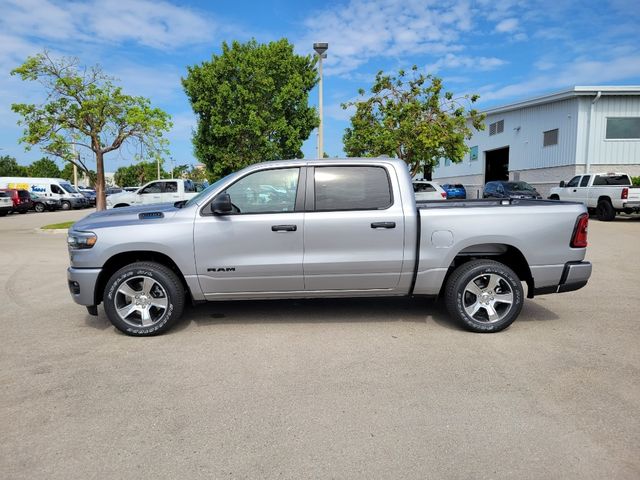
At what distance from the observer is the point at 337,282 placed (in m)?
5.07

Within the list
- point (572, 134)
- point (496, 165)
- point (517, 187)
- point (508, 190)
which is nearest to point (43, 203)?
point (508, 190)

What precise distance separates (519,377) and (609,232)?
13451mm

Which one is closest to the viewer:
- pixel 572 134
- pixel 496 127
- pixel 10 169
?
pixel 572 134

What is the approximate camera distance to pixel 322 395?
3643 mm

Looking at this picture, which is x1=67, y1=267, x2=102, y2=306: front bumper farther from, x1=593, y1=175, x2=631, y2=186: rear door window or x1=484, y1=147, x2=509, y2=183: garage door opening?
x1=484, y1=147, x2=509, y2=183: garage door opening

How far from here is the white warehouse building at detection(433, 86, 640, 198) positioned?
85.8 ft

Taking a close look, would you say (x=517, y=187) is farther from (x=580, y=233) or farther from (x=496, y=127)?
(x=580, y=233)

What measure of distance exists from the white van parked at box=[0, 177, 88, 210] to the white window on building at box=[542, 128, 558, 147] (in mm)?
32205

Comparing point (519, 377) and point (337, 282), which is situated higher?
point (337, 282)

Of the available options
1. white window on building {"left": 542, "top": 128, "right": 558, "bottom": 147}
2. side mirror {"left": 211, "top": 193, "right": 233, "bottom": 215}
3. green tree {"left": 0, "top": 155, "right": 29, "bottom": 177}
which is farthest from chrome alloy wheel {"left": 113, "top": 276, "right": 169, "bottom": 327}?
green tree {"left": 0, "top": 155, "right": 29, "bottom": 177}

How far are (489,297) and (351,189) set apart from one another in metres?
1.88

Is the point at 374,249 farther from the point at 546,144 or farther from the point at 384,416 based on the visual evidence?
the point at 546,144

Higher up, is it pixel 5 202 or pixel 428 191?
pixel 428 191

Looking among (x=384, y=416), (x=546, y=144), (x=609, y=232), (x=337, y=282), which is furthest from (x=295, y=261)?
(x=546, y=144)
